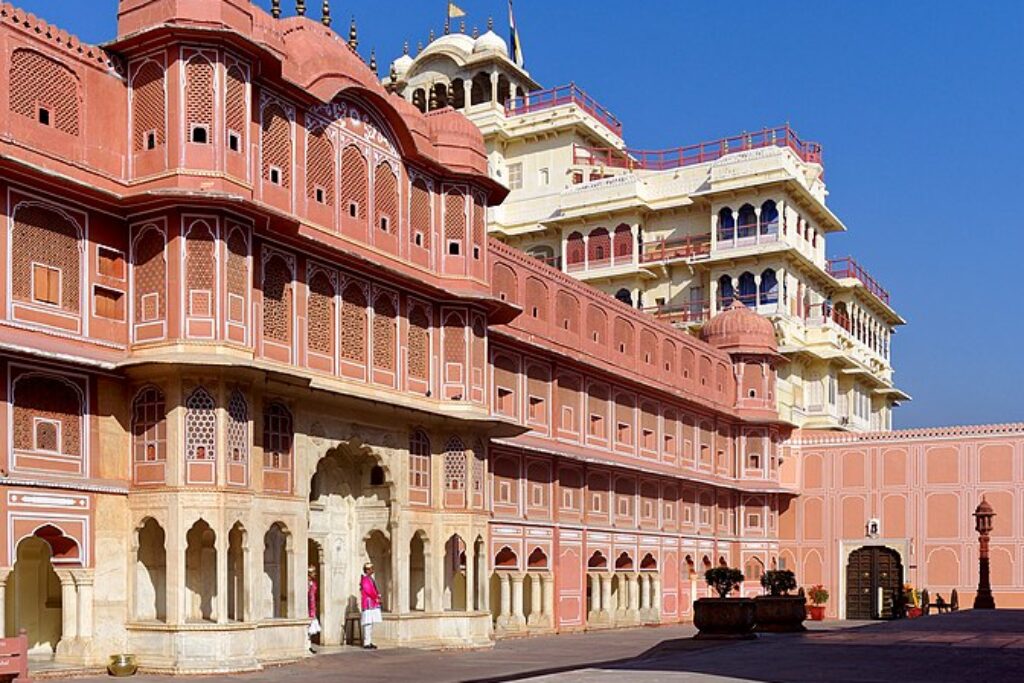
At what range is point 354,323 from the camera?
25.2 metres

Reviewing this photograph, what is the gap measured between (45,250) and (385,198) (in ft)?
27.0

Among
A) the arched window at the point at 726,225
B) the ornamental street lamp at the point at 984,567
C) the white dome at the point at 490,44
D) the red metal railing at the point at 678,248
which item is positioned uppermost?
the white dome at the point at 490,44

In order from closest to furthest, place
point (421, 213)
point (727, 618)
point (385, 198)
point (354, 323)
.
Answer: point (354, 323) < point (727, 618) < point (385, 198) < point (421, 213)

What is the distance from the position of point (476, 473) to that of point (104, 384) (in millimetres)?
9616

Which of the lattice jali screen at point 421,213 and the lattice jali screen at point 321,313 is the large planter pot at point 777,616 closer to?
the lattice jali screen at point 421,213

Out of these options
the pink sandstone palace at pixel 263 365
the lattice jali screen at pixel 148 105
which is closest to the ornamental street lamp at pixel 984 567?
the pink sandstone palace at pixel 263 365

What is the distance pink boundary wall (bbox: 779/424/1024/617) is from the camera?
48594 mm

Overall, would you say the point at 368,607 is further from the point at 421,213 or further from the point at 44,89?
the point at 44,89

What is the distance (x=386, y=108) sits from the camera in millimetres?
26234

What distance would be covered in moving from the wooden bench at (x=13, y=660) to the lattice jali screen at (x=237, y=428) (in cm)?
572

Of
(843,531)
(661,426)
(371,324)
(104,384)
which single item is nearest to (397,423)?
(371,324)

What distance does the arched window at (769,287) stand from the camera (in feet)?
174

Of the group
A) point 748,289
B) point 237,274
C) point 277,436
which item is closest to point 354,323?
point 277,436

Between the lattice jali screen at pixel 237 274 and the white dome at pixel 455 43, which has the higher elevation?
the white dome at pixel 455 43
